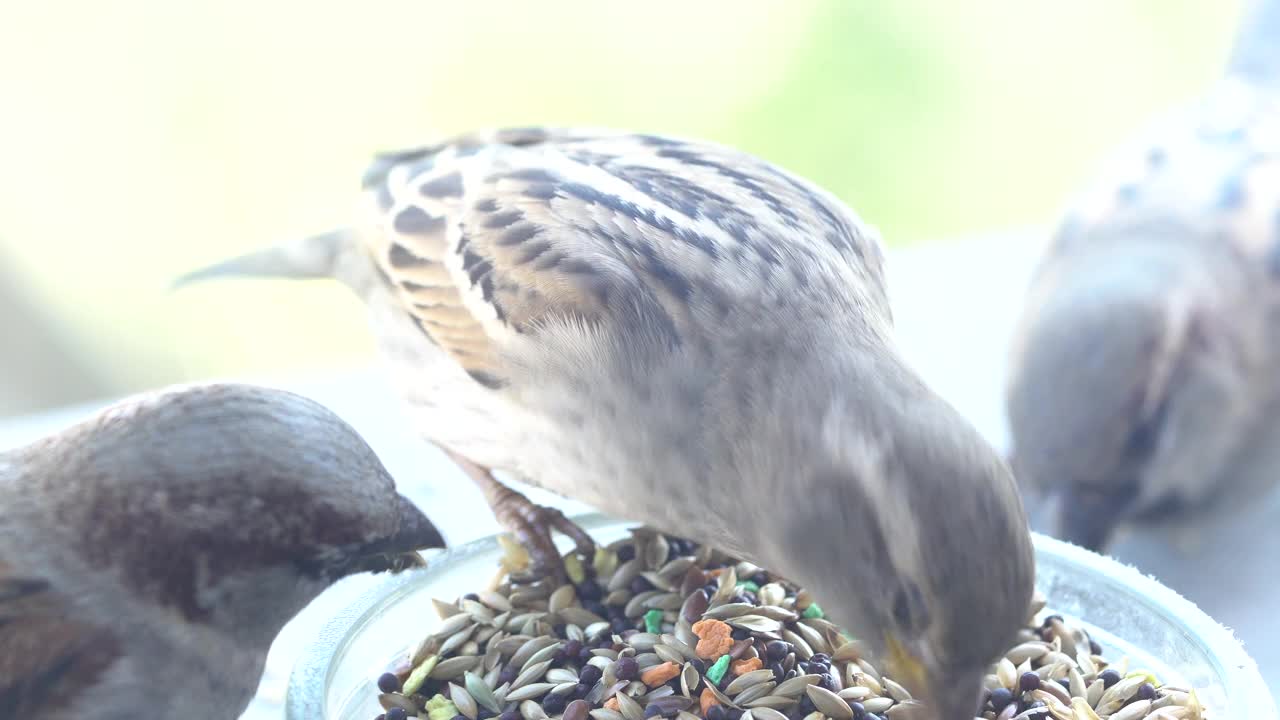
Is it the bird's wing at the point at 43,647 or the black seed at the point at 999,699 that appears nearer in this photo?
the bird's wing at the point at 43,647

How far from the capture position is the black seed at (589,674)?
1506 millimetres

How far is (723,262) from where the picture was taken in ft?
5.15

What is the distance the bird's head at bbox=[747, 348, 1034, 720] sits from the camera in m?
1.20

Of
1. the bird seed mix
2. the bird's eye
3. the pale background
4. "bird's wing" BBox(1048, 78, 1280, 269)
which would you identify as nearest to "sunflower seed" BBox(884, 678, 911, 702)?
the bird seed mix

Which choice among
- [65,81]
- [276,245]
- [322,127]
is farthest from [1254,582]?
[65,81]

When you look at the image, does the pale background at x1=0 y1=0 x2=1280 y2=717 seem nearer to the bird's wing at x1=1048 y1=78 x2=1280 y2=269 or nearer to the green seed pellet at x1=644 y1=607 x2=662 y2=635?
the bird's wing at x1=1048 y1=78 x2=1280 y2=269

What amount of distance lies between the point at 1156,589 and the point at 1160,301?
87cm

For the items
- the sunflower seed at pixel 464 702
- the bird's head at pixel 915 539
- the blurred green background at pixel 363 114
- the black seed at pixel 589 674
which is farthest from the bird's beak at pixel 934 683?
the blurred green background at pixel 363 114

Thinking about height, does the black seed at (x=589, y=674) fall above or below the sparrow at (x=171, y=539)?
below

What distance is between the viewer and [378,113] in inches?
162

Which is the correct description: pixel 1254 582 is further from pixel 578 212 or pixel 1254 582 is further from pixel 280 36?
pixel 280 36

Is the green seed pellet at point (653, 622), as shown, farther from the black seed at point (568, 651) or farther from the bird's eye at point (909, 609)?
the bird's eye at point (909, 609)

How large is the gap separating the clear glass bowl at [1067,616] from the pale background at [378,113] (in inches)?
74.7

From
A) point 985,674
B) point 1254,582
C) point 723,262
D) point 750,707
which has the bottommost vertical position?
point 1254,582
